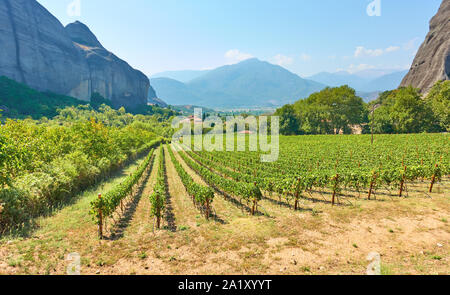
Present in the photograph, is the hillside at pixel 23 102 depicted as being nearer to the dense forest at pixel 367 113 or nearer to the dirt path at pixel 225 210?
the dense forest at pixel 367 113

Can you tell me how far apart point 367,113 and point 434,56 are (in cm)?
5750

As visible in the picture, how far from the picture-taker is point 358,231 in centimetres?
1088

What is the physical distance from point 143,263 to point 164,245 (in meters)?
1.58

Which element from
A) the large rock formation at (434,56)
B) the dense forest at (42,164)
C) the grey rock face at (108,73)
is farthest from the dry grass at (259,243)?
the grey rock face at (108,73)

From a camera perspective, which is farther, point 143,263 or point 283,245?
point 283,245

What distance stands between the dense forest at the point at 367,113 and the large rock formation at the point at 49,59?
146 meters

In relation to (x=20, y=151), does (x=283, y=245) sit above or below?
below

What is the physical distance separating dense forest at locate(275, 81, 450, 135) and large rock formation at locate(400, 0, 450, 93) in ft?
52.4

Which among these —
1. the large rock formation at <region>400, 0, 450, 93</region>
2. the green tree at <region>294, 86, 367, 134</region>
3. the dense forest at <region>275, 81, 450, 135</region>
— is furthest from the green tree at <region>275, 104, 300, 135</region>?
the large rock formation at <region>400, 0, 450, 93</region>

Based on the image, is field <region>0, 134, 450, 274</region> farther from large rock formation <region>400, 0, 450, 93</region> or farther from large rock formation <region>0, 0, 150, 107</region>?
large rock formation <region>0, 0, 150, 107</region>

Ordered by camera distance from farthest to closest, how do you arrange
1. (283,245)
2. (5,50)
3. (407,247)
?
(5,50) → (283,245) → (407,247)

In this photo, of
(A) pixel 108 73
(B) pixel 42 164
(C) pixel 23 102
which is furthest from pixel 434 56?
(A) pixel 108 73
